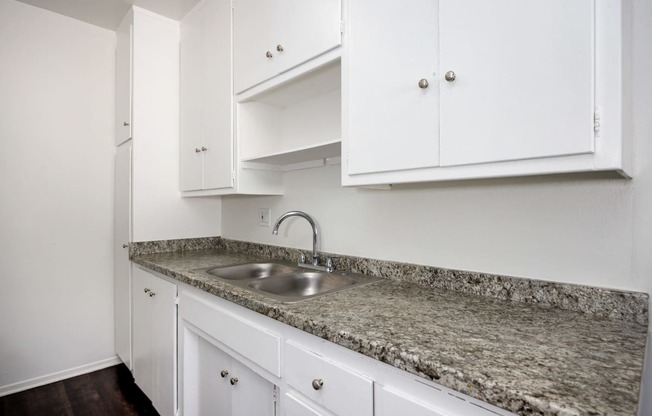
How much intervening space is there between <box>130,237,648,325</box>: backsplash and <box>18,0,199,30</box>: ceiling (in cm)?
169

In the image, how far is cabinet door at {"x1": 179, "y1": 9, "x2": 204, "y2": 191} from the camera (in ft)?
6.59

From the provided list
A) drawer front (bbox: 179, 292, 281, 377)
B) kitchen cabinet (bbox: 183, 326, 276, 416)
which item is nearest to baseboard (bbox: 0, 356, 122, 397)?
kitchen cabinet (bbox: 183, 326, 276, 416)

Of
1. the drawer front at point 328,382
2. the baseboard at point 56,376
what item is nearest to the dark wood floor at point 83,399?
the baseboard at point 56,376

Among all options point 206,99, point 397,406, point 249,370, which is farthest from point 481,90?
point 206,99

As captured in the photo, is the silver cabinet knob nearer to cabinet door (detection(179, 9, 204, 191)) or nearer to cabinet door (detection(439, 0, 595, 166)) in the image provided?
cabinet door (detection(439, 0, 595, 166))

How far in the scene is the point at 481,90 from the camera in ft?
2.71

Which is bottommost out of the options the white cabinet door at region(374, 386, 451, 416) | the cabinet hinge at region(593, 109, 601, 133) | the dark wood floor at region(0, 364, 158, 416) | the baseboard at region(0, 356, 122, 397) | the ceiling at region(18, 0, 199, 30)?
the dark wood floor at region(0, 364, 158, 416)

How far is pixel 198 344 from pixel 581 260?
1507 mm

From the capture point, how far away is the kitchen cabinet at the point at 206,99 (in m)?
1.77

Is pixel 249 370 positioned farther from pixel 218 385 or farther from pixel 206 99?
pixel 206 99

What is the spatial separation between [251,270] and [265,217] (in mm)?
383

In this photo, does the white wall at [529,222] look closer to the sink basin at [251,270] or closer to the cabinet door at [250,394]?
the sink basin at [251,270]

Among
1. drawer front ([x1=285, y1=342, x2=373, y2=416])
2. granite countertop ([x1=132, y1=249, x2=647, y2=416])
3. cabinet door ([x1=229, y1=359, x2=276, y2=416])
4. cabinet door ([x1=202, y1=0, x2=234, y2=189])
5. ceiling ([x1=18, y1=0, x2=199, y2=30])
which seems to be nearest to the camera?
granite countertop ([x1=132, y1=249, x2=647, y2=416])

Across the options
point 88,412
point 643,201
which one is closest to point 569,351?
point 643,201
